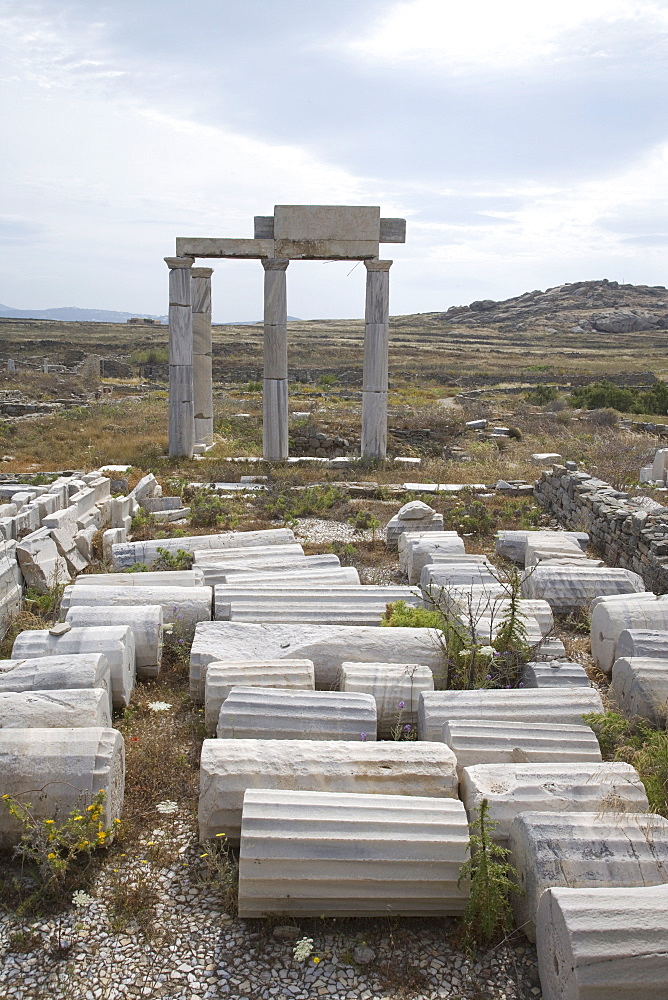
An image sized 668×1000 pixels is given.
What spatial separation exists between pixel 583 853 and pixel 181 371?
1465 cm

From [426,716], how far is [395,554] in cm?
535

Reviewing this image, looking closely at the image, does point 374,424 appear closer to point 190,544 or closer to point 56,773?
point 190,544

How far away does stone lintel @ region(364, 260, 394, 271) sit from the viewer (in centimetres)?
1599

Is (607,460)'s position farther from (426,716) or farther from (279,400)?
(426,716)

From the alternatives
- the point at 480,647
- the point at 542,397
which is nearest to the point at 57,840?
the point at 480,647

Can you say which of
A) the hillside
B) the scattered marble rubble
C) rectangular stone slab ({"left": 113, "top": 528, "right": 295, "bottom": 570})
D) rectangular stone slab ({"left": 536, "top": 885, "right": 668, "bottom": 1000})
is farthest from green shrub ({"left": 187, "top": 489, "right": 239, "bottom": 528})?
the hillside

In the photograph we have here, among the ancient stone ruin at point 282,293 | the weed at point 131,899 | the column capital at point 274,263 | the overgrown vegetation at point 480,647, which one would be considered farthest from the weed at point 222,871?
the column capital at point 274,263

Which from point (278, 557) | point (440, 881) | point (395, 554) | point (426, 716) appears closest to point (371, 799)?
point (440, 881)

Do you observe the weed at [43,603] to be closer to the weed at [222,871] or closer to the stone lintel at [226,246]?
the weed at [222,871]

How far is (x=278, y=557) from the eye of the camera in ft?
28.0

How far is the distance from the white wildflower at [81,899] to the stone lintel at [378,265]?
46.7 feet

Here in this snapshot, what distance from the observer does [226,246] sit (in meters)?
16.2

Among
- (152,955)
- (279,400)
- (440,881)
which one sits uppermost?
(279,400)

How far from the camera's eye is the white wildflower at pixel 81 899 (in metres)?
3.69
